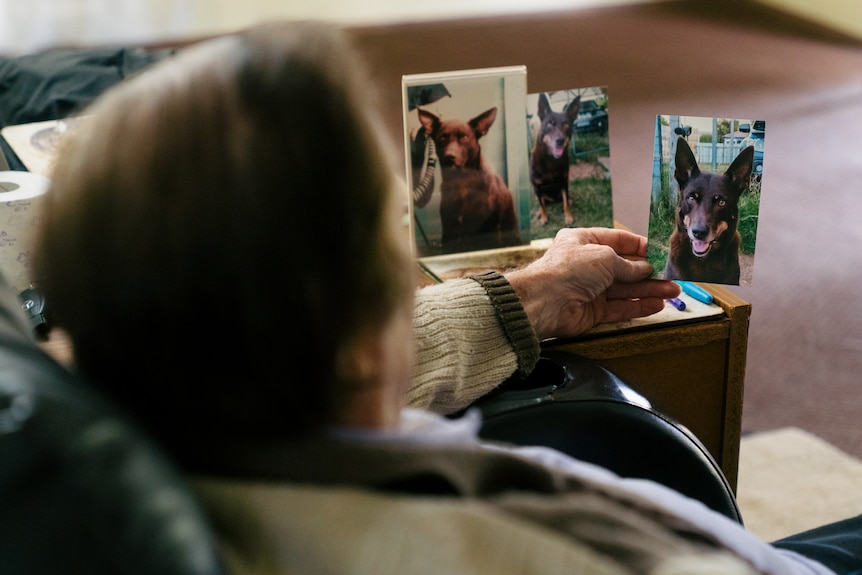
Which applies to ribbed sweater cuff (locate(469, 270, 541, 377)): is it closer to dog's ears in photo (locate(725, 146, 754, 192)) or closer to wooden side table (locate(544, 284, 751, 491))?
wooden side table (locate(544, 284, 751, 491))

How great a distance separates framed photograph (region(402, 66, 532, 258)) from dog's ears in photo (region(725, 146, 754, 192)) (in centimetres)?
37

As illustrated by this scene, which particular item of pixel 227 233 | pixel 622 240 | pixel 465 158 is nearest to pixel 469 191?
pixel 465 158

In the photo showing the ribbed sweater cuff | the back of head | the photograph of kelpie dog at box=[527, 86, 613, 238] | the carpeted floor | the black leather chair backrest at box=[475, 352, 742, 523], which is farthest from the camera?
the carpeted floor

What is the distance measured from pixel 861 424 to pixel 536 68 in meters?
3.10

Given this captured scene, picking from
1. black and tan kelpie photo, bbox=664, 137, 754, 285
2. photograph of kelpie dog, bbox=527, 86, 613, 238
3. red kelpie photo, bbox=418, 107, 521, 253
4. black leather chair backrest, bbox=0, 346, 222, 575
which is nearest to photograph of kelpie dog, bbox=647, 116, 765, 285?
black and tan kelpie photo, bbox=664, 137, 754, 285

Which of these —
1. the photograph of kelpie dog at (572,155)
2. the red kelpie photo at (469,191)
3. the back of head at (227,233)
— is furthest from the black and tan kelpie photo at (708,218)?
the back of head at (227,233)

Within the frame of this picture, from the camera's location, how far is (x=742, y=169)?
3.99 ft

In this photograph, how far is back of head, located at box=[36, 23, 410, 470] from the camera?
1.64 ft

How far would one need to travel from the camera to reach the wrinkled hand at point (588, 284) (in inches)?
48.6

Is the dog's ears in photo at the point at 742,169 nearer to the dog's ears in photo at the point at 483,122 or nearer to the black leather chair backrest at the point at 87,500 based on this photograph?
the dog's ears in photo at the point at 483,122

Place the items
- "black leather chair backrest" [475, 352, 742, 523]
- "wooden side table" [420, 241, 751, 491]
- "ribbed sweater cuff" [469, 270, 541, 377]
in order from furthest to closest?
1. "wooden side table" [420, 241, 751, 491]
2. "ribbed sweater cuff" [469, 270, 541, 377]
3. "black leather chair backrest" [475, 352, 742, 523]

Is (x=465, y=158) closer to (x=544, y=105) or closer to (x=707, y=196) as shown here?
(x=544, y=105)

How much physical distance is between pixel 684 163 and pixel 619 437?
1.33ft

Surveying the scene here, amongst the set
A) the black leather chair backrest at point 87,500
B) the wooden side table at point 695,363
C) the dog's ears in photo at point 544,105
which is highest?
the dog's ears in photo at point 544,105
